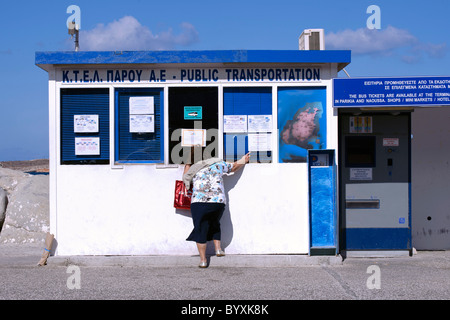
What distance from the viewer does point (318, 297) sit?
20.9 ft

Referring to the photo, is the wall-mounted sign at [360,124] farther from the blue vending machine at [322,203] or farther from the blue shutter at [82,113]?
the blue shutter at [82,113]

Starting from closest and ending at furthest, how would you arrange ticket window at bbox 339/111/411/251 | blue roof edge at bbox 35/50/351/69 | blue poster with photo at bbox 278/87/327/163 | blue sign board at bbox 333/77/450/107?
blue sign board at bbox 333/77/450/107, blue roof edge at bbox 35/50/351/69, blue poster with photo at bbox 278/87/327/163, ticket window at bbox 339/111/411/251

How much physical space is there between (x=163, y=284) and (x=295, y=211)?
251cm

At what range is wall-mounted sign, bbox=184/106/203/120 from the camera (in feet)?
28.0

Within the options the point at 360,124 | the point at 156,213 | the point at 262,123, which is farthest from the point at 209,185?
the point at 360,124

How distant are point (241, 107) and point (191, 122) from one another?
2.64 feet

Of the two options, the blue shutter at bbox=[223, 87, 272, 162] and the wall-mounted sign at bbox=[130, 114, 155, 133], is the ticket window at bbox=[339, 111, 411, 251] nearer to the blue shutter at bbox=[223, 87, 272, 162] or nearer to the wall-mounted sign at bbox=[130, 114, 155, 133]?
the blue shutter at bbox=[223, 87, 272, 162]

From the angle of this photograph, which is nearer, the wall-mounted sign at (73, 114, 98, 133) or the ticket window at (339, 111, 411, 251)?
the wall-mounted sign at (73, 114, 98, 133)

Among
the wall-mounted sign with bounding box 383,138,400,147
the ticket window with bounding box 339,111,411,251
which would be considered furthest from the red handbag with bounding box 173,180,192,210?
the wall-mounted sign with bounding box 383,138,400,147

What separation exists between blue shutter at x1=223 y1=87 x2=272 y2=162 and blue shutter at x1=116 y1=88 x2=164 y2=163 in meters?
1.07

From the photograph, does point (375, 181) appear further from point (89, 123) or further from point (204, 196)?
point (89, 123)

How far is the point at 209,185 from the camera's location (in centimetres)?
804
